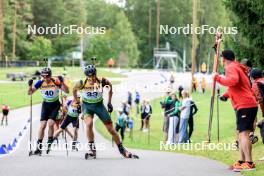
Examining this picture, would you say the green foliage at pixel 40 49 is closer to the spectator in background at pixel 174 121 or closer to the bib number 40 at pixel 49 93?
the spectator in background at pixel 174 121

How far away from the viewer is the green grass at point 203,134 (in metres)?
13.9

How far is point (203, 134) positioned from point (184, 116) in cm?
869

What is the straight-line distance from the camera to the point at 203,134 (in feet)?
97.0

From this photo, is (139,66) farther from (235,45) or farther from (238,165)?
(238,165)

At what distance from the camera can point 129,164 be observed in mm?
12102

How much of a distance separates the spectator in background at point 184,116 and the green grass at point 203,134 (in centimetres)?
87

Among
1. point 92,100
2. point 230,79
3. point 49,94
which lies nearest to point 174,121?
point 49,94

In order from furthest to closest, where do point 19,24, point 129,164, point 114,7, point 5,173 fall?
point 114,7 → point 19,24 → point 129,164 → point 5,173

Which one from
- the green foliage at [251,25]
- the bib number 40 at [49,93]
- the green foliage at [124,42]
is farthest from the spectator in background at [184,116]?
the green foliage at [124,42]

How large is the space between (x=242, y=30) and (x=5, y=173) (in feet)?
44.0

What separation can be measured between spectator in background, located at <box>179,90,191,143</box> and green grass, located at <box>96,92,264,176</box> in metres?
0.87

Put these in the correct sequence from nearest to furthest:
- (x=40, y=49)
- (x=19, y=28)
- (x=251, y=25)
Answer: (x=251, y=25), (x=40, y=49), (x=19, y=28)

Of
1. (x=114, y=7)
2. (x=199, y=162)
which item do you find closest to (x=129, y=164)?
(x=199, y=162)

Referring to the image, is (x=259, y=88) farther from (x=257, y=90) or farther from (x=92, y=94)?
(x=92, y=94)
